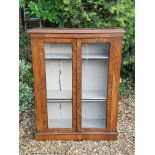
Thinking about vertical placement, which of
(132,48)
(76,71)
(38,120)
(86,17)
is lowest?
(38,120)

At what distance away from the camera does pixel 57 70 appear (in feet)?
11.3

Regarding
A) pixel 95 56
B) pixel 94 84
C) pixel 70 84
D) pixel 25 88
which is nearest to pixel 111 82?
pixel 94 84

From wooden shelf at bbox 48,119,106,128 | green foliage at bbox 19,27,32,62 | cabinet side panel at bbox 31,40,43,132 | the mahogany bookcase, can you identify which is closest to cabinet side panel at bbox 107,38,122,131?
the mahogany bookcase

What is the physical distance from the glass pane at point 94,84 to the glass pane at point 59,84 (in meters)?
0.15

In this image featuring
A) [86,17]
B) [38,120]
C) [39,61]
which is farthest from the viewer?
[86,17]

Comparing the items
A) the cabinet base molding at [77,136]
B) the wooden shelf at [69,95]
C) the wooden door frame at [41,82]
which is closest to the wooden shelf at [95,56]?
the wooden door frame at [41,82]

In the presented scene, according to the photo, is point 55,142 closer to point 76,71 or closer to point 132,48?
point 76,71

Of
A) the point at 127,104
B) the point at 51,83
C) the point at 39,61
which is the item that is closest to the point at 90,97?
the point at 51,83

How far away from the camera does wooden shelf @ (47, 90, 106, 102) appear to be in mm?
3471

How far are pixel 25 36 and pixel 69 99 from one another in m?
2.07

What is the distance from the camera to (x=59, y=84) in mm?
3486

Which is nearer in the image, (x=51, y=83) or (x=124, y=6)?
(x=51, y=83)

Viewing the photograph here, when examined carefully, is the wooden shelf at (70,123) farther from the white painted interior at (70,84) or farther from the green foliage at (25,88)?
the green foliage at (25,88)

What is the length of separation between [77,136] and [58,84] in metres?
0.59
